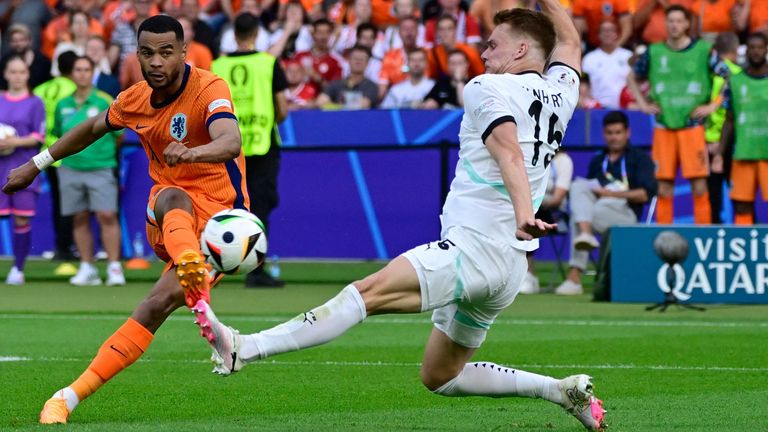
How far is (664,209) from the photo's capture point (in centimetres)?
1727

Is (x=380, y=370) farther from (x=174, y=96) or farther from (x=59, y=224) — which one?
(x=59, y=224)

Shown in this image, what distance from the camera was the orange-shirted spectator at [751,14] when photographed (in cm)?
1983

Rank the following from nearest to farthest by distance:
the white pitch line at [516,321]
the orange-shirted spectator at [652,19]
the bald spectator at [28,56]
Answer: the white pitch line at [516,321] → the orange-shirted spectator at [652,19] → the bald spectator at [28,56]

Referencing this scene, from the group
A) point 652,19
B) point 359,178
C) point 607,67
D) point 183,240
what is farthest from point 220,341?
point 652,19

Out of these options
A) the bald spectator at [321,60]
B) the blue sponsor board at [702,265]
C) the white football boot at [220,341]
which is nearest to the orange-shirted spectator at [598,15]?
the bald spectator at [321,60]

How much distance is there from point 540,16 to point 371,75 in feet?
47.1

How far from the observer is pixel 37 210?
20047 millimetres

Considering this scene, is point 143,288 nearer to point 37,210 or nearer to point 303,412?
point 37,210

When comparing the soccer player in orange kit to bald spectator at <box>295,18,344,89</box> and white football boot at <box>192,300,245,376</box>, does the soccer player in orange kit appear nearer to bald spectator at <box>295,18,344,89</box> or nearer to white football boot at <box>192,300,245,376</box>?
white football boot at <box>192,300,245,376</box>

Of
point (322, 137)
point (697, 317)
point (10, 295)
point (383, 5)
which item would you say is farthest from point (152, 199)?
point (383, 5)

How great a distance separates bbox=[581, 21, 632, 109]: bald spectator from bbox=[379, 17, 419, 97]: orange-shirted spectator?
8.07 ft

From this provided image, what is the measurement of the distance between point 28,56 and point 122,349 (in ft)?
47.1

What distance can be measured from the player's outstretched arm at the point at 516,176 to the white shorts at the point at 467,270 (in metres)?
0.32

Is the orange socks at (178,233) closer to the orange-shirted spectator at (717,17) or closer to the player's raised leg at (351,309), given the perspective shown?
the player's raised leg at (351,309)
